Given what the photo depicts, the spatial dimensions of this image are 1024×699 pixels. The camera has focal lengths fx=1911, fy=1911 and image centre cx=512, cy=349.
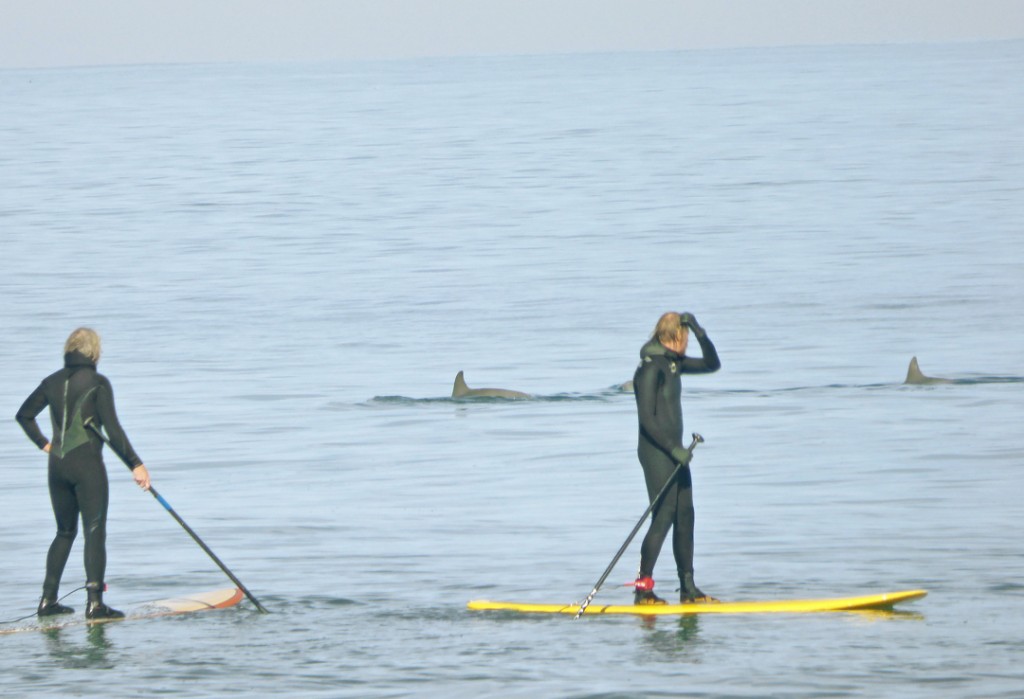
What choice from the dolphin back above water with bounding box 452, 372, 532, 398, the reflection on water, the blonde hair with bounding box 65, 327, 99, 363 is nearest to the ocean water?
the reflection on water

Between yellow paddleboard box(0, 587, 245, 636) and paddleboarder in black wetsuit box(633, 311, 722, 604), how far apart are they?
3121 millimetres

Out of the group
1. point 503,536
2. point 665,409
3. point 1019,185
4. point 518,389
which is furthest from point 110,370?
point 1019,185

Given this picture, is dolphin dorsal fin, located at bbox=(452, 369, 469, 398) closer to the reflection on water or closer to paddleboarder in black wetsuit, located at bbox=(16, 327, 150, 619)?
paddleboarder in black wetsuit, located at bbox=(16, 327, 150, 619)

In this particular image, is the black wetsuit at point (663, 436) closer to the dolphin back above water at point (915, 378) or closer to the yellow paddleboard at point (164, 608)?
the yellow paddleboard at point (164, 608)

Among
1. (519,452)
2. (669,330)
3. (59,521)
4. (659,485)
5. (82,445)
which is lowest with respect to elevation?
(519,452)

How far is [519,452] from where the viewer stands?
82.0 ft

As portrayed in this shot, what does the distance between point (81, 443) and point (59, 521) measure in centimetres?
66

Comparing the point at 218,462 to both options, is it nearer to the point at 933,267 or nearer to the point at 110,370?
the point at 110,370

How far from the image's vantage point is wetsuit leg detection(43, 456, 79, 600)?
43.3 feet

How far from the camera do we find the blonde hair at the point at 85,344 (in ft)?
42.9

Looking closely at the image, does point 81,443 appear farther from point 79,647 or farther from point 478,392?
point 478,392

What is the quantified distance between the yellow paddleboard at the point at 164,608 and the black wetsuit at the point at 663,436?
126 inches

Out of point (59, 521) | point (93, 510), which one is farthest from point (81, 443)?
point (59, 521)

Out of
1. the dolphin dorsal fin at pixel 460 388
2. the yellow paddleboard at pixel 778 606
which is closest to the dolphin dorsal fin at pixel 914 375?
the dolphin dorsal fin at pixel 460 388
